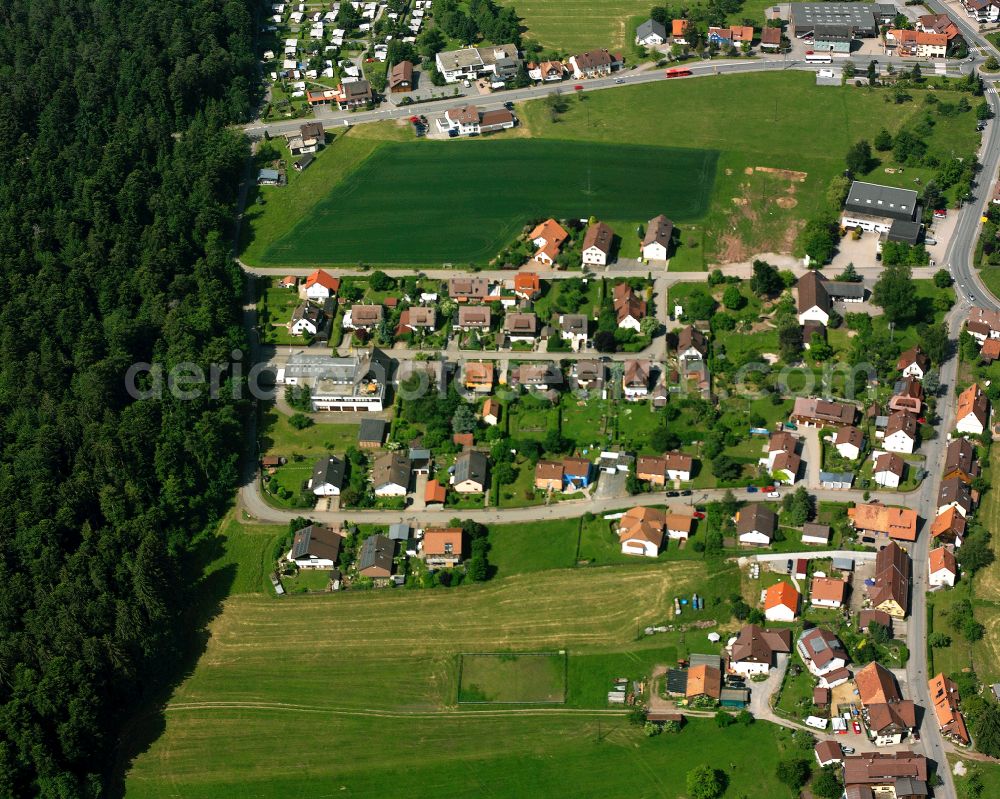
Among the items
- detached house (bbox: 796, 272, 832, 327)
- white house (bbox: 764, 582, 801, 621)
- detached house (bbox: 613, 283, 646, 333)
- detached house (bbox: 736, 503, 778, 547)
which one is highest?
detached house (bbox: 796, 272, 832, 327)

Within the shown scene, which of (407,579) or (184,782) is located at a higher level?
(407,579)

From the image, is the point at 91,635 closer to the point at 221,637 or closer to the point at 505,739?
the point at 221,637

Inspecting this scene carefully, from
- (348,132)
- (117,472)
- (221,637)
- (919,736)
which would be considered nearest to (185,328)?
(117,472)

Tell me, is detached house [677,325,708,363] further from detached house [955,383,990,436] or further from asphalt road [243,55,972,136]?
asphalt road [243,55,972,136]

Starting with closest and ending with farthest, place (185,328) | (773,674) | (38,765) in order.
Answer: (38,765) < (773,674) < (185,328)

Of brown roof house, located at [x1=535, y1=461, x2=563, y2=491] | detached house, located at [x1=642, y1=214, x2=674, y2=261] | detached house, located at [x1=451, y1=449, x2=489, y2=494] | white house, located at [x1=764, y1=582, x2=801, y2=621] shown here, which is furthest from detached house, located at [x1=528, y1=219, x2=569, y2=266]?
white house, located at [x1=764, y1=582, x2=801, y2=621]

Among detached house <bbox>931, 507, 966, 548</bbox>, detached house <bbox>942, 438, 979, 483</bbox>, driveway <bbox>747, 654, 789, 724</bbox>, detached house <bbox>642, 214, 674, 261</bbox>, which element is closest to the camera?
driveway <bbox>747, 654, 789, 724</bbox>

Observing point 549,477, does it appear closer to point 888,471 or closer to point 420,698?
point 420,698
